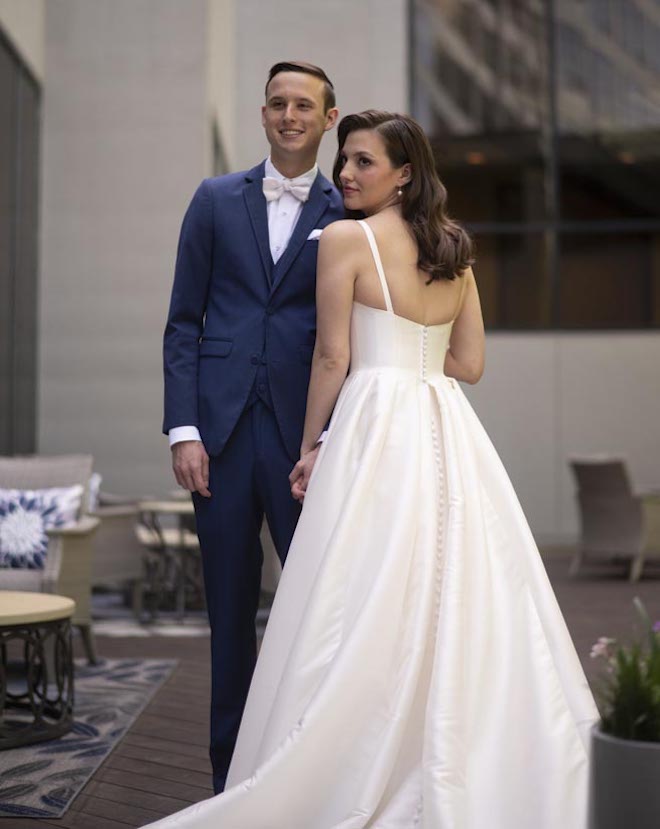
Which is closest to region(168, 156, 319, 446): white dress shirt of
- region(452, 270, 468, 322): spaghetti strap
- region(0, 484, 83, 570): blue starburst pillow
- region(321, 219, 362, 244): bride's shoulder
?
region(321, 219, 362, 244): bride's shoulder

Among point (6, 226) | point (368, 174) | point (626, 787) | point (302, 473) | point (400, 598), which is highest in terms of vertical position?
point (6, 226)

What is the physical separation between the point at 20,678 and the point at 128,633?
1738 millimetres

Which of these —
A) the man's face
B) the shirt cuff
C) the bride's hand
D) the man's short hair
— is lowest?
the bride's hand

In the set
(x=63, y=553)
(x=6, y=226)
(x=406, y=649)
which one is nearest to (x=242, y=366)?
(x=406, y=649)

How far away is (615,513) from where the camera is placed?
9.98m

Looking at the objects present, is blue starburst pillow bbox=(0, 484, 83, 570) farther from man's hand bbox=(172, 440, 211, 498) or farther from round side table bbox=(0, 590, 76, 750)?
man's hand bbox=(172, 440, 211, 498)

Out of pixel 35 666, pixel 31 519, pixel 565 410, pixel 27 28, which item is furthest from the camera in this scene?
pixel 565 410

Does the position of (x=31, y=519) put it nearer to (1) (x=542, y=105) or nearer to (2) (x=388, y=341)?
(2) (x=388, y=341)

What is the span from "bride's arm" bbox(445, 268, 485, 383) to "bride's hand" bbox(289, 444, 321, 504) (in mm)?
381

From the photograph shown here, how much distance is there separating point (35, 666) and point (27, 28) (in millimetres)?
6096

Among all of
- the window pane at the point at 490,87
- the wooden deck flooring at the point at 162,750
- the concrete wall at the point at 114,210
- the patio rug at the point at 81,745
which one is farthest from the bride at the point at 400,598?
the window pane at the point at 490,87

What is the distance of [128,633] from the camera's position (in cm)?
681

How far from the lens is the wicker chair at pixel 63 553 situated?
5277 millimetres

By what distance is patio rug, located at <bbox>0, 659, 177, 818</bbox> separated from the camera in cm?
317
